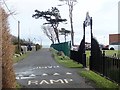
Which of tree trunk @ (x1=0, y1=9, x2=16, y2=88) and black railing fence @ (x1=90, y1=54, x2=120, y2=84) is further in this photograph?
black railing fence @ (x1=90, y1=54, x2=120, y2=84)

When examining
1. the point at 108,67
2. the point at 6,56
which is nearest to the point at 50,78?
the point at 108,67

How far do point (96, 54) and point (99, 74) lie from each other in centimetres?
154

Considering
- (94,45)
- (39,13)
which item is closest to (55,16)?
(39,13)

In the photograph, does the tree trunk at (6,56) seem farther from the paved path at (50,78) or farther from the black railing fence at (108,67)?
the black railing fence at (108,67)

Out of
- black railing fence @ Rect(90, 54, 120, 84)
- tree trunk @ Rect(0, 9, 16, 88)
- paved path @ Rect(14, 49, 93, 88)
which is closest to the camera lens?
tree trunk @ Rect(0, 9, 16, 88)

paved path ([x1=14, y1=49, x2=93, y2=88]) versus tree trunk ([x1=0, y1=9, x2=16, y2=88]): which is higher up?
tree trunk ([x1=0, y1=9, x2=16, y2=88])

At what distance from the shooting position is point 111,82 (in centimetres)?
1502

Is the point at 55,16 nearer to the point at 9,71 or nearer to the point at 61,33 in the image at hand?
the point at 61,33

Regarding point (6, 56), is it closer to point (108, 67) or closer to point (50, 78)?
point (108, 67)

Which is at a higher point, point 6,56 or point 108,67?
point 6,56

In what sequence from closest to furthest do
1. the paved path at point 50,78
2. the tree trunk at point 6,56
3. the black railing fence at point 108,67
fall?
the tree trunk at point 6,56 < the black railing fence at point 108,67 < the paved path at point 50,78

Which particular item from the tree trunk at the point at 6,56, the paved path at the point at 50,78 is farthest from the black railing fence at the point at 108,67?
the tree trunk at the point at 6,56

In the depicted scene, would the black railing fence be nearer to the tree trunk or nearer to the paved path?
the paved path

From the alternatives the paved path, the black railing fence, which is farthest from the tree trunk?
the black railing fence
